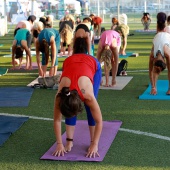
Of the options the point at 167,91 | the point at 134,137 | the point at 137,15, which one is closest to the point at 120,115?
the point at 134,137

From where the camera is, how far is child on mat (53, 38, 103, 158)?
494cm

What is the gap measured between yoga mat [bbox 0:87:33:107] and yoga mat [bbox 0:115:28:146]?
3.46ft

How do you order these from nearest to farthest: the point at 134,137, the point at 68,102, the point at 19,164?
the point at 68,102, the point at 19,164, the point at 134,137

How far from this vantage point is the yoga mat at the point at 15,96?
341 inches

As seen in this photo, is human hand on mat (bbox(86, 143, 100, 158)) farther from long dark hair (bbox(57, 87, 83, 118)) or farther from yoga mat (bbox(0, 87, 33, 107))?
yoga mat (bbox(0, 87, 33, 107))

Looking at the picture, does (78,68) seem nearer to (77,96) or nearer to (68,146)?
(77,96)

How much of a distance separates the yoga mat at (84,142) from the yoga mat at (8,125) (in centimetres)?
69

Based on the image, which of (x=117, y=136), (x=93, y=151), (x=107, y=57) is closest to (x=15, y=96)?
(x=107, y=57)

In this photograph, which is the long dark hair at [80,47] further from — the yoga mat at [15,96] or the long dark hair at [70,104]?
the yoga mat at [15,96]

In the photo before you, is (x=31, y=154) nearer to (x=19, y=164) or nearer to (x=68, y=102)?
(x=19, y=164)

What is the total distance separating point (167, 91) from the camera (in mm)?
9305

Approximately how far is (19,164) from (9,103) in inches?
137

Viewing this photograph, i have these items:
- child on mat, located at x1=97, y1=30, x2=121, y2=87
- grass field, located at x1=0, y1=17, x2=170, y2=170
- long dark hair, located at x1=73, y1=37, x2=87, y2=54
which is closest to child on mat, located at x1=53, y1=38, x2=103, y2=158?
long dark hair, located at x1=73, y1=37, x2=87, y2=54

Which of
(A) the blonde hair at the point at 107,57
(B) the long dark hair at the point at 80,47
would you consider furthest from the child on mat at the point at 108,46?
(B) the long dark hair at the point at 80,47
